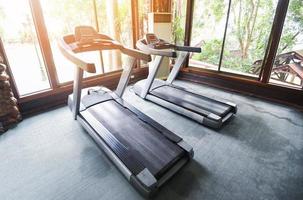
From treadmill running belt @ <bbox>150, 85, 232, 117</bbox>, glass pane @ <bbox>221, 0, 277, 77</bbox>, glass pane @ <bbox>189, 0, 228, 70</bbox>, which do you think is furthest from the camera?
glass pane @ <bbox>189, 0, 228, 70</bbox>

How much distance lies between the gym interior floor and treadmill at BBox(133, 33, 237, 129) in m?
0.16

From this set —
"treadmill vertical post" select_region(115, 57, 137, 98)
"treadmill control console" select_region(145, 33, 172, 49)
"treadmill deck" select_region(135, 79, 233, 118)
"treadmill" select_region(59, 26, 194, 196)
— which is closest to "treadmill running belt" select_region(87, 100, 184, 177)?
"treadmill" select_region(59, 26, 194, 196)

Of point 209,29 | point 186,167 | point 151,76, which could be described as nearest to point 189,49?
point 151,76

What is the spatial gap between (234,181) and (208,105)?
142 cm

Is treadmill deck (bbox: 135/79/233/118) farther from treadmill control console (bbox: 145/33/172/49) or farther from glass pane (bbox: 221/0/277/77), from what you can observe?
glass pane (bbox: 221/0/277/77)

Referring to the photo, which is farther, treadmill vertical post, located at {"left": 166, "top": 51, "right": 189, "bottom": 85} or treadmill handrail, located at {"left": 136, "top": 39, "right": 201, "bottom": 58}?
treadmill vertical post, located at {"left": 166, "top": 51, "right": 189, "bottom": 85}

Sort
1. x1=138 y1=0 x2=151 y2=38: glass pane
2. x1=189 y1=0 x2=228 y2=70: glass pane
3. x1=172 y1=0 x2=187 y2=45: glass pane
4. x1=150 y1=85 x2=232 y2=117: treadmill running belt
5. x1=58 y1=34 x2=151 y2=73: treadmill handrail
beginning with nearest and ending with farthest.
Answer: x1=58 y1=34 x2=151 y2=73: treadmill handrail < x1=150 y1=85 x2=232 y2=117: treadmill running belt < x1=189 y1=0 x2=228 y2=70: glass pane < x1=138 y1=0 x2=151 y2=38: glass pane < x1=172 y1=0 x2=187 y2=45: glass pane

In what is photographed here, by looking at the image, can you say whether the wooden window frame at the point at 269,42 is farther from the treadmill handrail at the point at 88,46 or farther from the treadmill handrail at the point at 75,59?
the treadmill handrail at the point at 75,59

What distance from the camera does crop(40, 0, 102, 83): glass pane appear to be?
3049 millimetres

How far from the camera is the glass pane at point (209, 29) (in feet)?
13.1

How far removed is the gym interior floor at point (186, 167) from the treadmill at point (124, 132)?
0.51 ft

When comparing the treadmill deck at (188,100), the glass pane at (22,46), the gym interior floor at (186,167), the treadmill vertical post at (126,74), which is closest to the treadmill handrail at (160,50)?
the treadmill vertical post at (126,74)

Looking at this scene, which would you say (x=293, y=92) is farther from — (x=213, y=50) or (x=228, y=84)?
(x=213, y=50)

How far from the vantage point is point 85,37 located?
2510 mm
